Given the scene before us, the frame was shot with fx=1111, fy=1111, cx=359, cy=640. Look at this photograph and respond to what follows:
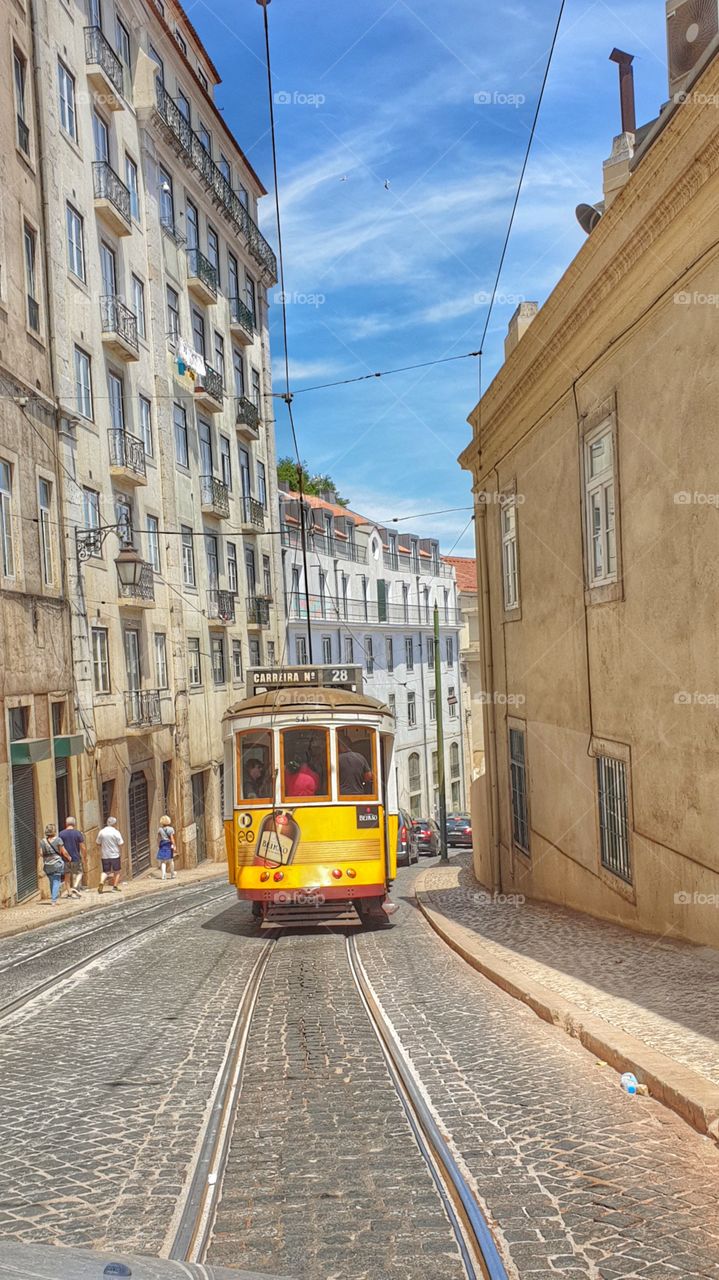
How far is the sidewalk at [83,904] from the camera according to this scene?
53.1ft

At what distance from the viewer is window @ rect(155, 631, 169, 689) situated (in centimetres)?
2859

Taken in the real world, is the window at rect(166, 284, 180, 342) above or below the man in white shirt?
above

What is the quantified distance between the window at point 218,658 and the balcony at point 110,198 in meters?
12.2

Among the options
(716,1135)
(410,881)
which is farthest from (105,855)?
(716,1135)

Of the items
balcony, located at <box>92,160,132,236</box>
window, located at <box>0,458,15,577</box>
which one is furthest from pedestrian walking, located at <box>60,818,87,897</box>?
balcony, located at <box>92,160,132,236</box>

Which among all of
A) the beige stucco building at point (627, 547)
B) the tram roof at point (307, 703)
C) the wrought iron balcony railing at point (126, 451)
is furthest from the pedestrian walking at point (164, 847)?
the tram roof at point (307, 703)

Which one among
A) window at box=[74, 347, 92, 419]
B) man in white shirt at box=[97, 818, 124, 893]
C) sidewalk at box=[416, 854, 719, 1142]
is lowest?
man in white shirt at box=[97, 818, 124, 893]

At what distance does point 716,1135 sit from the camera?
5.27 meters

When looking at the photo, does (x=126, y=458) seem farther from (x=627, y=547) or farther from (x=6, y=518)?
(x=627, y=547)

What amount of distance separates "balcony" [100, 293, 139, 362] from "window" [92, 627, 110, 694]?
21.9 ft

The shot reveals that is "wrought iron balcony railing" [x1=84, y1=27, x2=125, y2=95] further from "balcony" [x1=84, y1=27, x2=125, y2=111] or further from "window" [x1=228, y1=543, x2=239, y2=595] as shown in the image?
"window" [x1=228, y1=543, x2=239, y2=595]

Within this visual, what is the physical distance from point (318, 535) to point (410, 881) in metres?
25.2

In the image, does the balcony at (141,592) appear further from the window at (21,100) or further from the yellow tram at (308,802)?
the yellow tram at (308,802)

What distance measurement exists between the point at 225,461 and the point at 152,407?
6.95m
